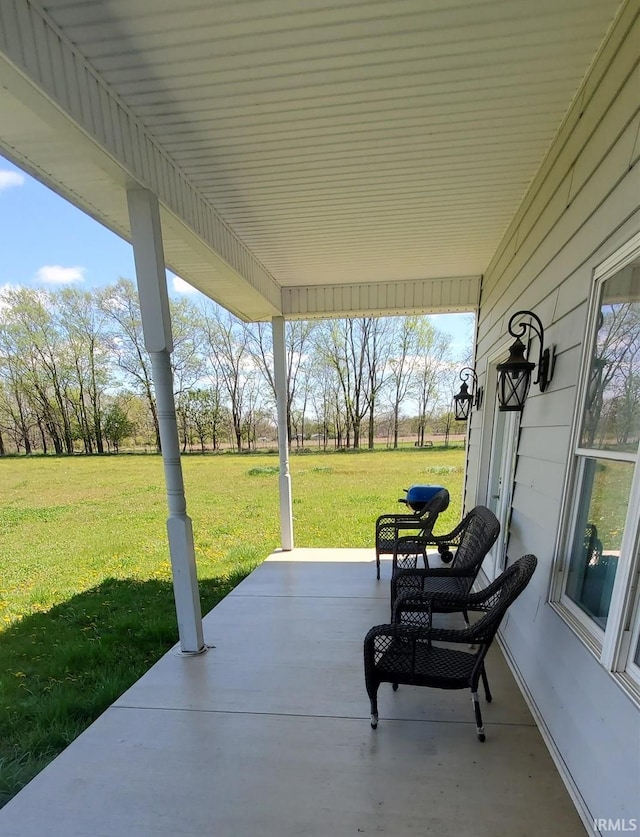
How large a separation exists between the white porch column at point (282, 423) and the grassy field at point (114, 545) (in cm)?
53

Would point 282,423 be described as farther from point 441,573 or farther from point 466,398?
point 441,573

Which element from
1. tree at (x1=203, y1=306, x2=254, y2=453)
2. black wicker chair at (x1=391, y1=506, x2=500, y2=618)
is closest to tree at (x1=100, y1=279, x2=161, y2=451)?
tree at (x1=203, y1=306, x2=254, y2=453)

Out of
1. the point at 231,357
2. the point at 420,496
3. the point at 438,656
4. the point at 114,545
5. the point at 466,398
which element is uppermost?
the point at 231,357

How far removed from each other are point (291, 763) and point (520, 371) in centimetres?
218

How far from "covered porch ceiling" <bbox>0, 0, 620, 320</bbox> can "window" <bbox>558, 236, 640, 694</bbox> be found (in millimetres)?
925

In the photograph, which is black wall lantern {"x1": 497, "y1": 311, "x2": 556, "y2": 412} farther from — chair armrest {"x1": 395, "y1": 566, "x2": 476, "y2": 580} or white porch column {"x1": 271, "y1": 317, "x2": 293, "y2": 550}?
white porch column {"x1": 271, "y1": 317, "x2": 293, "y2": 550}

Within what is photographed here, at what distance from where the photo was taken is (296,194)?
2203 millimetres

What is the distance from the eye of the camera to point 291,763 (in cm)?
144

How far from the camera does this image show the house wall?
1.13 m

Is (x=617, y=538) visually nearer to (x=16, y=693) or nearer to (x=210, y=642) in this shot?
(x=210, y=642)

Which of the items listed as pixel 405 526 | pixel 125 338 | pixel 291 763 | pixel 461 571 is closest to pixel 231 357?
pixel 125 338

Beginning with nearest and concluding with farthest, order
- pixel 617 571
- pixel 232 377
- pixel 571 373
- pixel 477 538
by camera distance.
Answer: pixel 617 571 → pixel 571 373 → pixel 477 538 → pixel 232 377

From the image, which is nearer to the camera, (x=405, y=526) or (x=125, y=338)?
(x=405, y=526)

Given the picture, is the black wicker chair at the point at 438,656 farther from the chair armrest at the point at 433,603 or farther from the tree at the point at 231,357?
the tree at the point at 231,357
